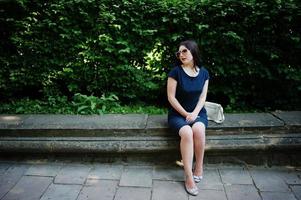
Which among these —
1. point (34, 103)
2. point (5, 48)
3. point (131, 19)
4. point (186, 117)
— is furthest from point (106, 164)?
point (5, 48)

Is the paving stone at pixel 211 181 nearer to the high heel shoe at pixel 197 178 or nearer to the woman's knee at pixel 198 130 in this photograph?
the high heel shoe at pixel 197 178

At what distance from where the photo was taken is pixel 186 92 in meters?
3.53

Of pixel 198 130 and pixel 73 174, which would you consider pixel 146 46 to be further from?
pixel 73 174

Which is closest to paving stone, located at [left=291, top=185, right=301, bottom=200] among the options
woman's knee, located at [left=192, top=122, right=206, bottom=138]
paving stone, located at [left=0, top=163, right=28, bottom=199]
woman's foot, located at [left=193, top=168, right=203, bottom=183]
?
woman's foot, located at [left=193, top=168, right=203, bottom=183]

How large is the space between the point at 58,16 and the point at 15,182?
2215mm

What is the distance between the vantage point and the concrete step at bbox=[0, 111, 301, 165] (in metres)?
3.62

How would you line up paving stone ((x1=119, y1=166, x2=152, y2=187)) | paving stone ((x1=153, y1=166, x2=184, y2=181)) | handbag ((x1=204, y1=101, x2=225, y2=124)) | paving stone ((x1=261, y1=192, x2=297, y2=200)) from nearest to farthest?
1. paving stone ((x1=261, y1=192, x2=297, y2=200))
2. paving stone ((x1=119, y1=166, x2=152, y2=187))
3. paving stone ((x1=153, y1=166, x2=184, y2=181))
4. handbag ((x1=204, y1=101, x2=225, y2=124))

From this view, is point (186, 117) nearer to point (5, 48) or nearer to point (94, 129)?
point (94, 129)

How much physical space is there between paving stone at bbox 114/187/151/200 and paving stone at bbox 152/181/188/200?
8 cm

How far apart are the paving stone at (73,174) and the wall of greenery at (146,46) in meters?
1.24

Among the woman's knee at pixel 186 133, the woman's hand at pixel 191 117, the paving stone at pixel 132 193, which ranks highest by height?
the woman's hand at pixel 191 117

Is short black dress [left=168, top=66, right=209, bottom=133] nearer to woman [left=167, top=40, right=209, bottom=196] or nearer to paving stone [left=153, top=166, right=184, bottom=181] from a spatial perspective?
woman [left=167, top=40, right=209, bottom=196]

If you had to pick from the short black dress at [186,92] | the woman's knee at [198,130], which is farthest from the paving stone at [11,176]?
the woman's knee at [198,130]

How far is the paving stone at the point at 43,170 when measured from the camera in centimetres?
359
